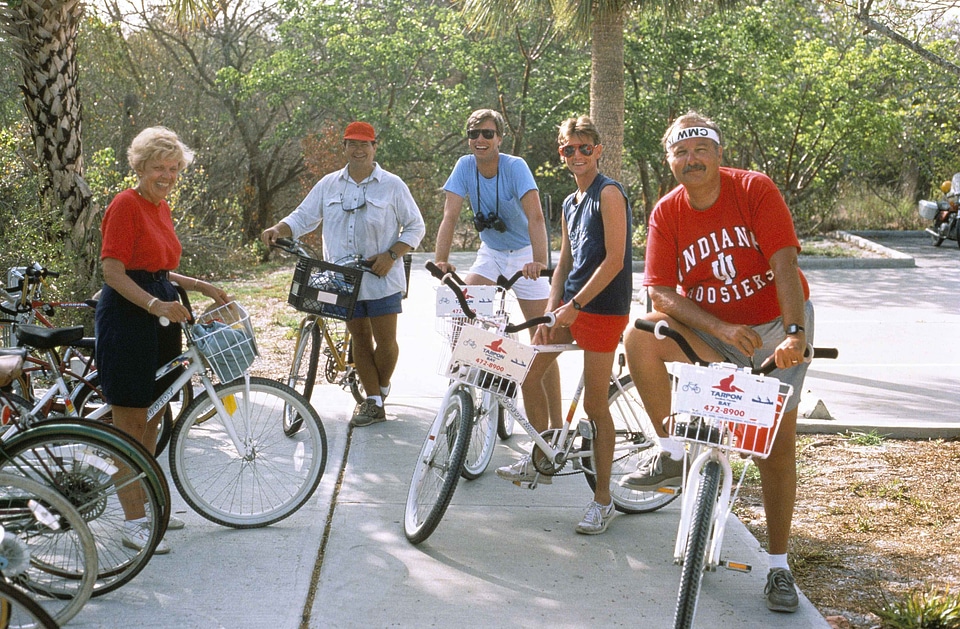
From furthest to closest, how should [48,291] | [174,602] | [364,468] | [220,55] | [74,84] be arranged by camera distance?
[220,55] → [74,84] → [48,291] → [364,468] → [174,602]

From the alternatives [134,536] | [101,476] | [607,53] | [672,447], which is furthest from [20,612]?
[607,53]

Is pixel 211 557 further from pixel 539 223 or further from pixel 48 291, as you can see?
pixel 48 291

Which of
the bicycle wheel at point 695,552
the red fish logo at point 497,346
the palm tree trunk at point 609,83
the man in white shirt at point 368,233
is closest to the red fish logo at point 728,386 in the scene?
the bicycle wheel at point 695,552

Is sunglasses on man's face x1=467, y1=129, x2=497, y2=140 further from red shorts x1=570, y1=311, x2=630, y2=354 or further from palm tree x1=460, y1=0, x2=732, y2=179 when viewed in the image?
palm tree x1=460, y1=0, x2=732, y2=179

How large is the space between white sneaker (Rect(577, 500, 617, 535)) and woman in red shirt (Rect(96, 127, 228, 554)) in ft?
6.22

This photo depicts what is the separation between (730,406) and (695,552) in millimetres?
492

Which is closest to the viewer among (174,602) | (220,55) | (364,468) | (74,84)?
(174,602)

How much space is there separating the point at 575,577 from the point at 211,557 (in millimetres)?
1572

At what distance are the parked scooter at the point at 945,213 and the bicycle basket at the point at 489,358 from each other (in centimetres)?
1789

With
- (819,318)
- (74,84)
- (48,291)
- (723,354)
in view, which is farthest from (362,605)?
(819,318)

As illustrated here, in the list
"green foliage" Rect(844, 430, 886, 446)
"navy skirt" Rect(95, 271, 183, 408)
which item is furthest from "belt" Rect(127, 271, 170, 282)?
"green foliage" Rect(844, 430, 886, 446)

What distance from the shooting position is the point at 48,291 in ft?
27.9

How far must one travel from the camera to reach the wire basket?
3443 mm

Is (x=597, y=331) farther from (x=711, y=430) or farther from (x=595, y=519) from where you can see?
(x=711, y=430)
